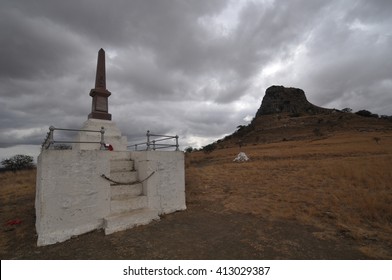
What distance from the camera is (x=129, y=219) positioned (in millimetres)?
7387

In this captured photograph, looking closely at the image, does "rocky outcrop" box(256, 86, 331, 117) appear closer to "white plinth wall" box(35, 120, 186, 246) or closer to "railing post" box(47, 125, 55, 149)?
"white plinth wall" box(35, 120, 186, 246)

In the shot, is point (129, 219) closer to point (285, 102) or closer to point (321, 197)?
point (321, 197)

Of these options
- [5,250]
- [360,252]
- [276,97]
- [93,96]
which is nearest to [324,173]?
[360,252]

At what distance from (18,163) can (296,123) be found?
71.1 meters

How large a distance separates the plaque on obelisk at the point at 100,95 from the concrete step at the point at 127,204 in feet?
19.2

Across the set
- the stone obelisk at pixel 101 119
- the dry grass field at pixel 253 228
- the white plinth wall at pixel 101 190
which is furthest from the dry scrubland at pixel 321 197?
the stone obelisk at pixel 101 119

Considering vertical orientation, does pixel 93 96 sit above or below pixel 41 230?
above

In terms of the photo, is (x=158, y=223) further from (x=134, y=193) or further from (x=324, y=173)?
(x=324, y=173)

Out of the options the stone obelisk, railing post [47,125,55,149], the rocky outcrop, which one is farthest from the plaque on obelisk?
the rocky outcrop

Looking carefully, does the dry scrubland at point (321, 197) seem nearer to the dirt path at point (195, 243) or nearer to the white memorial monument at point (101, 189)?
the dirt path at point (195, 243)

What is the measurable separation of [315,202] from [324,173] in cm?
632

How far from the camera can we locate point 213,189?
1302 cm

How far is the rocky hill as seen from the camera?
2288 inches

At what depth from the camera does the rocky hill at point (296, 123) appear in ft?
191
